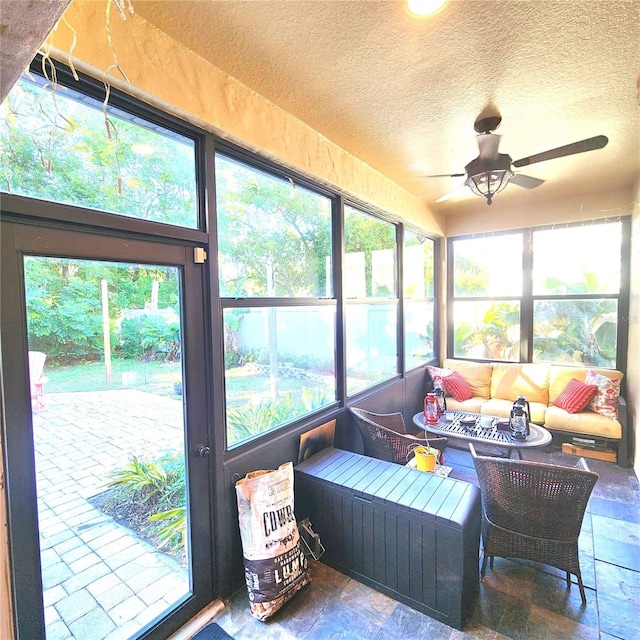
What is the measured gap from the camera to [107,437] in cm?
154

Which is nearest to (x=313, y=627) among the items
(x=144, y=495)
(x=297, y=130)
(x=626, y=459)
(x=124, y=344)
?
(x=144, y=495)

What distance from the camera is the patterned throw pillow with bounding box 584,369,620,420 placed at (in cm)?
366

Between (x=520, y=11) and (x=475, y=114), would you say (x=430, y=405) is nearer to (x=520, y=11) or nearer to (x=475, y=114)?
(x=475, y=114)

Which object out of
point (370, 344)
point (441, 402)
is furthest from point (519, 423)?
point (370, 344)

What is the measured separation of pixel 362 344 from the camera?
347 centimetres

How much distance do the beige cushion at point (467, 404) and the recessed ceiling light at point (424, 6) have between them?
12.7ft

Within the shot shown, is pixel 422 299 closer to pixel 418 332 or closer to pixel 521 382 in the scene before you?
pixel 418 332

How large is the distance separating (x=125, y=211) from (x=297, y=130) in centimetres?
135

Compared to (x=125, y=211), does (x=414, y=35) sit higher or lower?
higher

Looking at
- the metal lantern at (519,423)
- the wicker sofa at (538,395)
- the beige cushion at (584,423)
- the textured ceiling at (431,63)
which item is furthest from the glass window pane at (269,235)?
the beige cushion at (584,423)

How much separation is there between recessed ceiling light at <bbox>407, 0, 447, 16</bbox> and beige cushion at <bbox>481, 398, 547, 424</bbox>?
12.3 ft

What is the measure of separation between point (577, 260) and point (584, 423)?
199 centimetres

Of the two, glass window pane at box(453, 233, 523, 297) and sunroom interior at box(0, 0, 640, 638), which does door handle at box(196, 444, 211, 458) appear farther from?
glass window pane at box(453, 233, 523, 297)

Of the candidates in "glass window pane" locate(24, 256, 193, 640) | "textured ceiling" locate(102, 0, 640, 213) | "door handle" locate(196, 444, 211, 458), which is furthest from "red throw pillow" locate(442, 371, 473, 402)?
"glass window pane" locate(24, 256, 193, 640)
